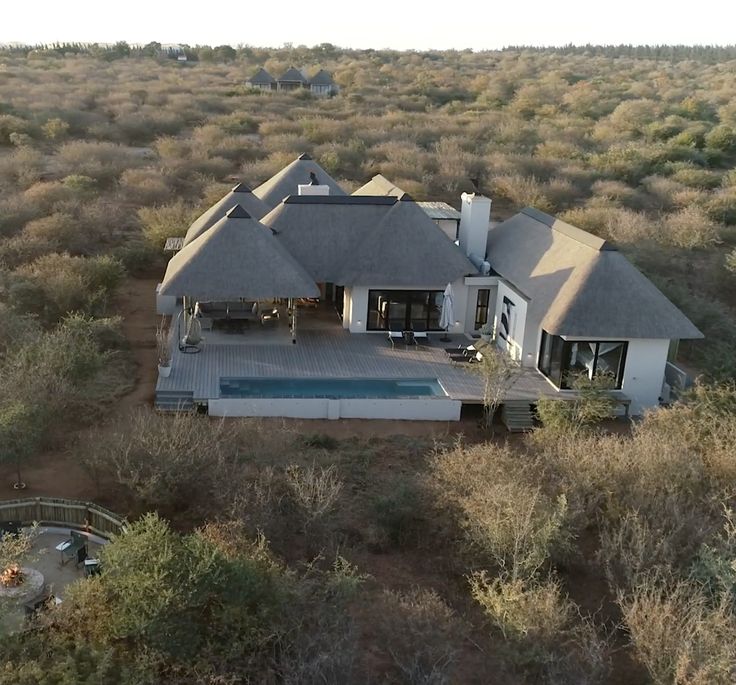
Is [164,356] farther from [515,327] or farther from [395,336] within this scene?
[515,327]

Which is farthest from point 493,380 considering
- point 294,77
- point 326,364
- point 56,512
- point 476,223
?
point 294,77

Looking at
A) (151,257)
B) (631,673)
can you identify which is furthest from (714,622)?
(151,257)

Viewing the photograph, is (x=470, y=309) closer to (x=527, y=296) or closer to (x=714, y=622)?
(x=527, y=296)

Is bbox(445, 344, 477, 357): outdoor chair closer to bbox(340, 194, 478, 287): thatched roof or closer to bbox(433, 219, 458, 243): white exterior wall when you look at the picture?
bbox(340, 194, 478, 287): thatched roof

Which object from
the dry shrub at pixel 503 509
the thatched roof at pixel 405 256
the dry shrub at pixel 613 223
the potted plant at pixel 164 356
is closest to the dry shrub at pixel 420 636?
the dry shrub at pixel 503 509

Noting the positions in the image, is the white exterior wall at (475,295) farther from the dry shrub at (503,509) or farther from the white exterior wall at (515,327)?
the dry shrub at (503,509)

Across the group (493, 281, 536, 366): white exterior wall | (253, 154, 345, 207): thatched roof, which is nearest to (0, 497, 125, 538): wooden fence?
(493, 281, 536, 366): white exterior wall
